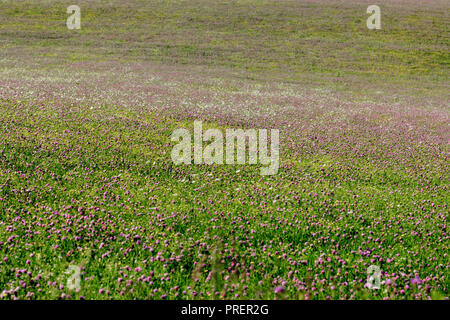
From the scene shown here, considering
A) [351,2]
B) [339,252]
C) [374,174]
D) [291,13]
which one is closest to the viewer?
[339,252]

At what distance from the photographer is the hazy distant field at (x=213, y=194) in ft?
18.5

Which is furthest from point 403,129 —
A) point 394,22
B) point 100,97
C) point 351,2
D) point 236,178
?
point 351,2

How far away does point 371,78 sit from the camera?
40875 mm

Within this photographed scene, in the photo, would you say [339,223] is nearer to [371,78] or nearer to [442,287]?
[442,287]

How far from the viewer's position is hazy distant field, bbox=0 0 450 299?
5.64m

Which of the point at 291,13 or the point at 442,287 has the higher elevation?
the point at 291,13

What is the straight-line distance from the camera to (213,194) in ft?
29.7
